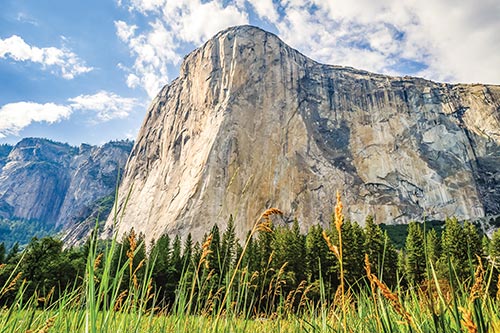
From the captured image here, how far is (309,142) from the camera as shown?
327ft

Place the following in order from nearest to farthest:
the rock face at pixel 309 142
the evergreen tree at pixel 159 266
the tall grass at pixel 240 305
→ the tall grass at pixel 240 305
the evergreen tree at pixel 159 266
the rock face at pixel 309 142

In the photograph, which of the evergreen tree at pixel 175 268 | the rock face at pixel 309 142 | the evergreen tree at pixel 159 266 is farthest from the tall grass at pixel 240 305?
the rock face at pixel 309 142

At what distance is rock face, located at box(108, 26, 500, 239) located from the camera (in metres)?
90.2

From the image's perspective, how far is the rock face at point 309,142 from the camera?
90250mm

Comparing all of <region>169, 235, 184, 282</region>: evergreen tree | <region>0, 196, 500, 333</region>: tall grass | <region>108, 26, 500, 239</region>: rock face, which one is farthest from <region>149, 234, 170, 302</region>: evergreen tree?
<region>108, 26, 500, 239</region>: rock face

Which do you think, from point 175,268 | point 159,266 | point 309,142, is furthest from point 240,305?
point 309,142

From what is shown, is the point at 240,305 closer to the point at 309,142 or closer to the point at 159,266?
the point at 159,266

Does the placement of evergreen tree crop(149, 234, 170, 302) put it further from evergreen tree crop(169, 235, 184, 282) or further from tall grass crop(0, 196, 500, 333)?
evergreen tree crop(169, 235, 184, 282)

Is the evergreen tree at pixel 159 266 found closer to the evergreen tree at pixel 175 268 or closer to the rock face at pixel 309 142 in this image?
the evergreen tree at pixel 175 268

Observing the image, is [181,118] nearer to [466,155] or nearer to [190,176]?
[190,176]

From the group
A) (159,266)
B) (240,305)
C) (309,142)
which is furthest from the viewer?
(309,142)

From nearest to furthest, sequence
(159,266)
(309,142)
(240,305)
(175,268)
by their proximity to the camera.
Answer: (240,305) → (159,266) → (175,268) → (309,142)

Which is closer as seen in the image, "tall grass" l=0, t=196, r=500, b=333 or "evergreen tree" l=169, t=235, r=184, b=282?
"tall grass" l=0, t=196, r=500, b=333

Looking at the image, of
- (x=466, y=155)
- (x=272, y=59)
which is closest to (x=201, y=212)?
(x=272, y=59)
